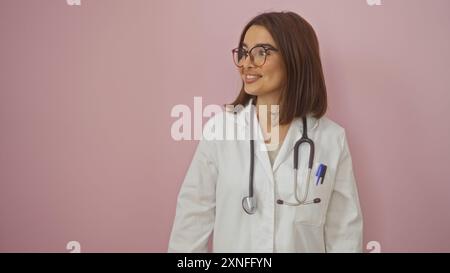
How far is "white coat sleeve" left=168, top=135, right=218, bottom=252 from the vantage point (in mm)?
1203

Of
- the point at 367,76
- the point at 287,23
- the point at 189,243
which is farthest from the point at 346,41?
the point at 189,243

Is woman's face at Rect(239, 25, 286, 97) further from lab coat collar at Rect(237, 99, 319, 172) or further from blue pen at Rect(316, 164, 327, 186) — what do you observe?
blue pen at Rect(316, 164, 327, 186)

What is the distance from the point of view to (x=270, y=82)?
1147 mm

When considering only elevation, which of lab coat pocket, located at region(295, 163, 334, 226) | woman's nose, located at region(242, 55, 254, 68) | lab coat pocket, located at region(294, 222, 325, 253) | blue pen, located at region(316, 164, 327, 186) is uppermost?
woman's nose, located at region(242, 55, 254, 68)

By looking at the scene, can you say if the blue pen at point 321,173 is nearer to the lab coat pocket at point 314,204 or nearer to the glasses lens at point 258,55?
the lab coat pocket at point 314,204

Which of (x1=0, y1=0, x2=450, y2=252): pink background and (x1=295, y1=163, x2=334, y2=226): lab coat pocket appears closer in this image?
(x1=295, y1=163, x2=334, y2=226): lab coat pocket

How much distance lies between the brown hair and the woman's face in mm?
17

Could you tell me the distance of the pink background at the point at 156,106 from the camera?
4.48ft

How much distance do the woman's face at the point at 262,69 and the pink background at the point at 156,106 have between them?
238 millimetres

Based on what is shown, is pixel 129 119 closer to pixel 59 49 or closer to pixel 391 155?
pixel 59 49

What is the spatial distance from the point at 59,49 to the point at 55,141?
34 centimetres

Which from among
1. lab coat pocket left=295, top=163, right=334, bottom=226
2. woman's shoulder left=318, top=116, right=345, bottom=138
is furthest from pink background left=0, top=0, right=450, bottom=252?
lab coat pocket left=295, top=163, right=334, bottom=226

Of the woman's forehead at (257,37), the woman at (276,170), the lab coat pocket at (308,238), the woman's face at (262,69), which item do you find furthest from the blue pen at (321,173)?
the woman's forehead at (257,37)

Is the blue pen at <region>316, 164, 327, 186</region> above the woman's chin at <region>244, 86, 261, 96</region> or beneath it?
beneath
